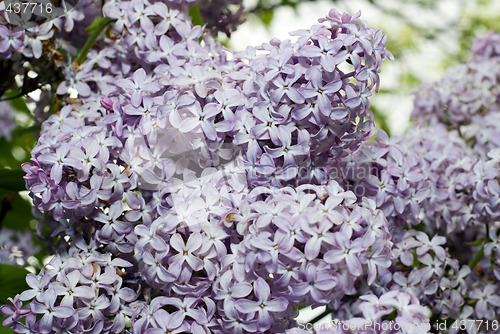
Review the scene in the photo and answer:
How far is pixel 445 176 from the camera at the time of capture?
734mm

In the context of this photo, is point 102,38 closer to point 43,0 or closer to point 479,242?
point 43,0

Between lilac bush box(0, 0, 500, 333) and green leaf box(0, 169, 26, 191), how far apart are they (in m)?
0.04

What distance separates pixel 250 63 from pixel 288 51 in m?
0.07

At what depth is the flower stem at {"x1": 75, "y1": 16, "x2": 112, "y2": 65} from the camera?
0.74 metres

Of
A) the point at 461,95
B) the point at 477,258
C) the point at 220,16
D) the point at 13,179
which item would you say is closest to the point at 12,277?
the point at 13,179

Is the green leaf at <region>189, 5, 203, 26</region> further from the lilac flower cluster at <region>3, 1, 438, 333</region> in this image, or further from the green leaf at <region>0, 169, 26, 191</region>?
the green leaf at <region>0, 169, 26, 191</region>

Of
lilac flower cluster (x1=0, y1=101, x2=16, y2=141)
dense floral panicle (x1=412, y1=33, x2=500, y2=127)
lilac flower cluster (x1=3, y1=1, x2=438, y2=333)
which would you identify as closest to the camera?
lilac flower cluster (x1=3, y1=1, x2=438, y2=333)

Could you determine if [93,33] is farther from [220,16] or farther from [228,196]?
[228,196]

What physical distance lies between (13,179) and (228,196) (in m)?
0.25

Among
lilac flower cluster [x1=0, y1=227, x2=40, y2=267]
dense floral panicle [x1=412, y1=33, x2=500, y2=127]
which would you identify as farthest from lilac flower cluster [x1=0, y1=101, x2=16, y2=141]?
dense floral panicle [x1=412, y1=33, x2=500, y2=127]

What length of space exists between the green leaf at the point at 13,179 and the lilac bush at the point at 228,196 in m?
0.04

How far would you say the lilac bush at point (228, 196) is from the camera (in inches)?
20.4

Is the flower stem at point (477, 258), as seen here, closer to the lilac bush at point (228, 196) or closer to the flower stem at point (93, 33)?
the lilac bush at point (228, 196)

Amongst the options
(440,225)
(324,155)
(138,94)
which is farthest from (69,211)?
(440,225)
